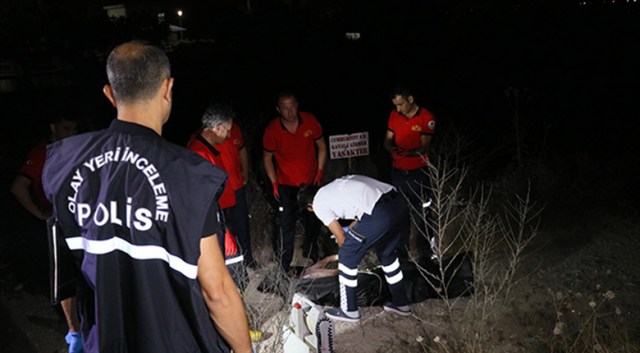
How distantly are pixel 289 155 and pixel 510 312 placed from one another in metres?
2.64

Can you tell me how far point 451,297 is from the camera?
4.71 metres

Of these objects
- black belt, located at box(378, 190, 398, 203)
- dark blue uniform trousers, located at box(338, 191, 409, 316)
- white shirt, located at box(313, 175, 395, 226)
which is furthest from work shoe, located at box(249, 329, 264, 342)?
black belt, located at box(378, 190, 398, 203)

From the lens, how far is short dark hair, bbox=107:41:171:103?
167 centimetres

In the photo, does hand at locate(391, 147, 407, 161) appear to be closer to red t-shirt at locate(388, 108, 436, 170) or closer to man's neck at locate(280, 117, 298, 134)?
red t-shirt at locate(388, 108, 436, 170)

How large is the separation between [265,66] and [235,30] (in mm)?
1973

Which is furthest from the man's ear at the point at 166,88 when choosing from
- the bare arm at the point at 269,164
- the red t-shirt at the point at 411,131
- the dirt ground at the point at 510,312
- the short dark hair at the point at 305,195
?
the red t-shirt at the point at 411,131

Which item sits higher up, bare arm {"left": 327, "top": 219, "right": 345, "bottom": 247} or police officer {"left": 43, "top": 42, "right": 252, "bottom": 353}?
police officer {"left": 43, "top": 42, "right": 252, "bottom": 353}

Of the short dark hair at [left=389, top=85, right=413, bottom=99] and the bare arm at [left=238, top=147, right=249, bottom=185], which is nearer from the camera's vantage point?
the bare arm at [left=238, top=147, right=249, bottom=185]

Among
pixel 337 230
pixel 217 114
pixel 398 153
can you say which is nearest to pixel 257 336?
pixel 337 230

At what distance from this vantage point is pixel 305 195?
4824mm

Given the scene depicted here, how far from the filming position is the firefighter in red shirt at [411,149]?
5461 millimetres

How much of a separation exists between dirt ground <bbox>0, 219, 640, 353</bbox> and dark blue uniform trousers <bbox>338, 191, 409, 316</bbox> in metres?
0.24

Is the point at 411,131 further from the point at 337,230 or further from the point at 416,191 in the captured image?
the point at 337,230

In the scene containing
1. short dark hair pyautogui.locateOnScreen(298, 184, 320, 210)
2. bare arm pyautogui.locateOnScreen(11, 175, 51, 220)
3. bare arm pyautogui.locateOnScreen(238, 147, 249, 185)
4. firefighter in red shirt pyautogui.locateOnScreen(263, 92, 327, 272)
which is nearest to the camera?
bare arm pyautogui.locateOnScreen(11, 175, 51, 220)
